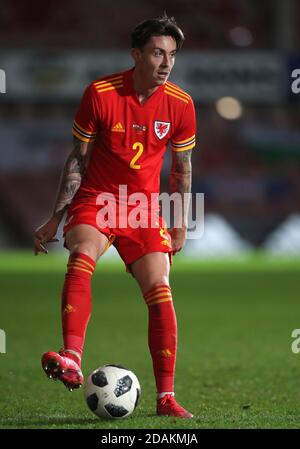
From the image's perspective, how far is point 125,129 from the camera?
5.26 meters

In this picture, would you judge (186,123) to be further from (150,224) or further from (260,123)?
(260,123)

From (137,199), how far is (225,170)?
75.9 ft

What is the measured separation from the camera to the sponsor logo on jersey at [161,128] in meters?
5.29

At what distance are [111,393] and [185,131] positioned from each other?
1.48 meters

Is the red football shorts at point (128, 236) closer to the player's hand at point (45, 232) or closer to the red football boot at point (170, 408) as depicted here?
the player's hand at point (45, 232)

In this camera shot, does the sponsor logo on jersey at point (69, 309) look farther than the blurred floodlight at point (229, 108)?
No

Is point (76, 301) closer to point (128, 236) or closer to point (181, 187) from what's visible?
point (128, 236)

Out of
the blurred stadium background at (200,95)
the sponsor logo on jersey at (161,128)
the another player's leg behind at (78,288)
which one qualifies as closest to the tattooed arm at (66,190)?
the another player's leg behind at (78,288)

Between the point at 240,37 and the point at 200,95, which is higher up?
the point at 240,37

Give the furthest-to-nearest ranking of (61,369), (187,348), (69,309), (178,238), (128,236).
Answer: (187,348) → (178,238) → (128,236) → (69,309) → (61,369)

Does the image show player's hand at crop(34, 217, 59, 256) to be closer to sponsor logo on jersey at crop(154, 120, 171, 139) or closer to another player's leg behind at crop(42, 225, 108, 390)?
another player's leg behind at crop(42, 225, 108, 390)

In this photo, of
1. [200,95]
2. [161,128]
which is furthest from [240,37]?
Result: [161,128]

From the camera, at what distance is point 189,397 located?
6.02m
